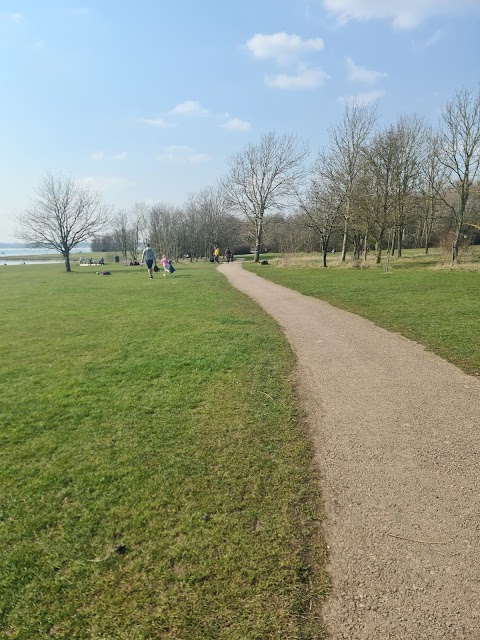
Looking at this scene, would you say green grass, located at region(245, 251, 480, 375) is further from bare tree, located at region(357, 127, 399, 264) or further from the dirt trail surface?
bare tree, located at region(357, 127, 399, 264)

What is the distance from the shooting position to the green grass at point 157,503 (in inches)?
78.8

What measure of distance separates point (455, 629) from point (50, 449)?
11.2ft

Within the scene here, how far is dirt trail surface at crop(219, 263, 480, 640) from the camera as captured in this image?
1.98 m

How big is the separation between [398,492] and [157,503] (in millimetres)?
1852

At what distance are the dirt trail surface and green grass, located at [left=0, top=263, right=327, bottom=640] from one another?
20 centimetres

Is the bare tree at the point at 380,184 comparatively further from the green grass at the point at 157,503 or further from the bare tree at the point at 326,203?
the green grass at the point at 157,503

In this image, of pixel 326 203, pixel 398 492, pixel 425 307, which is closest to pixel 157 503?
pixel 398 492

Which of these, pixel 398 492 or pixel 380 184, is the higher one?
pixel 380 184

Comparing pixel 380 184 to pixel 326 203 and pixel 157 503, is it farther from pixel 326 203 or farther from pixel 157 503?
pixel 157 503

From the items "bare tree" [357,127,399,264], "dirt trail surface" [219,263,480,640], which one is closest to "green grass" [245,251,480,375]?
"dirt trail surface" [219,263,480,640]

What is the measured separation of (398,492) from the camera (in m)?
2.93

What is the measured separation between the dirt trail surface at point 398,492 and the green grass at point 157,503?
0.20 metres

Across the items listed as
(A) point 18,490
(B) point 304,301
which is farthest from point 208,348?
(B) point 304,301

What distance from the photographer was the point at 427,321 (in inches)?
342
